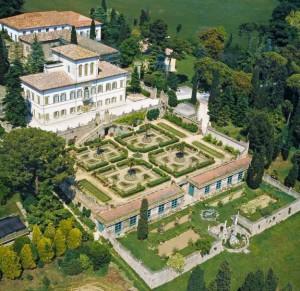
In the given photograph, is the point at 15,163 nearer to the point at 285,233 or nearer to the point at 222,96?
the point at 285,233

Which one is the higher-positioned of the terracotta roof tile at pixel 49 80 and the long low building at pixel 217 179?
the terracotta roof tile at pixel 49 80

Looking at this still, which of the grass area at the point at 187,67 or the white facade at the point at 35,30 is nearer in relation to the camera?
the white facade at the point at 35,30

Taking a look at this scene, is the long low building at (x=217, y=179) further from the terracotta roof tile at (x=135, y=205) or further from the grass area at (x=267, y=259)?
the grass area at (x=267, y=259)

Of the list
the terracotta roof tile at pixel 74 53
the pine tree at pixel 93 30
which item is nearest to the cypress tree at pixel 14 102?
the terracotta roof tile at pixel 74 53

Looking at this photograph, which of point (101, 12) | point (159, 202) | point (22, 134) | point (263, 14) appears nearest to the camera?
point (22, 134)

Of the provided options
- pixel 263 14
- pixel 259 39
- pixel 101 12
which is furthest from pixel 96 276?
pixel 263 14

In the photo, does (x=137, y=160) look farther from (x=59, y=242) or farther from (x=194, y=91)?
(x=194, y=91)
